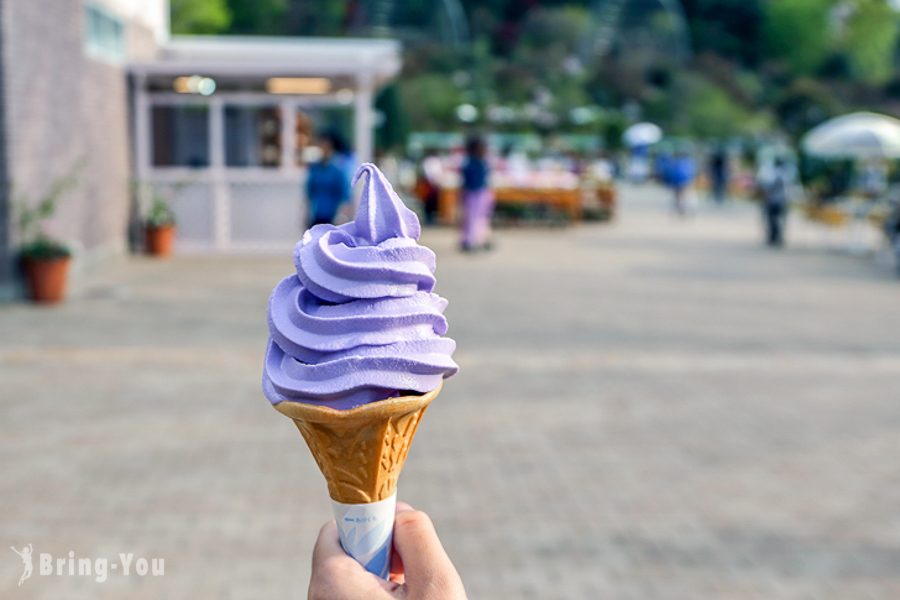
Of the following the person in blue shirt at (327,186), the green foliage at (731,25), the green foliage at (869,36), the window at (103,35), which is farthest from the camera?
the green foliage at (731,25)

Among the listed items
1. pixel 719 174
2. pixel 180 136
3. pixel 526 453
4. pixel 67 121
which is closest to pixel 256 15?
pixel 719 174

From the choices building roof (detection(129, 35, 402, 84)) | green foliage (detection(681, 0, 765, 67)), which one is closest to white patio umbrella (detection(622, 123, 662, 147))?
building roof (detection(129, 35, 402, 84))

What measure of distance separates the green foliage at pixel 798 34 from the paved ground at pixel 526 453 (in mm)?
100034

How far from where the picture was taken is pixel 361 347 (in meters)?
1.81

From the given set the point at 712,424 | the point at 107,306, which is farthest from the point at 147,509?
the point at 107,306

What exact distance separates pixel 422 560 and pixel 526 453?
532cm

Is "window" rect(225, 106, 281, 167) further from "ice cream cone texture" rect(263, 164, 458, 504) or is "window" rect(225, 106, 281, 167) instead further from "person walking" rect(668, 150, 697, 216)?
"ice cream cone texture" rect(263, 164, 458, 504)

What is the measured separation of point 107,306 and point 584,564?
9014 millimetres

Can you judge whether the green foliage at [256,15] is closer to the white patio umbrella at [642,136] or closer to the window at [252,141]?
the white patio umbrella at [642,136]

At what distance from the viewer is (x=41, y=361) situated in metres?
9.60

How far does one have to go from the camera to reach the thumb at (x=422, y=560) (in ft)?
5.55

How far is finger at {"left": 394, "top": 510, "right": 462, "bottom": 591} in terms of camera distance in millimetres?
1699

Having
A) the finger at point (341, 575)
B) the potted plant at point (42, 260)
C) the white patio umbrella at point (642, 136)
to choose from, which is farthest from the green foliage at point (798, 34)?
the finger at point (341, 575)

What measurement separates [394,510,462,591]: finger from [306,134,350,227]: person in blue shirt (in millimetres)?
10102
